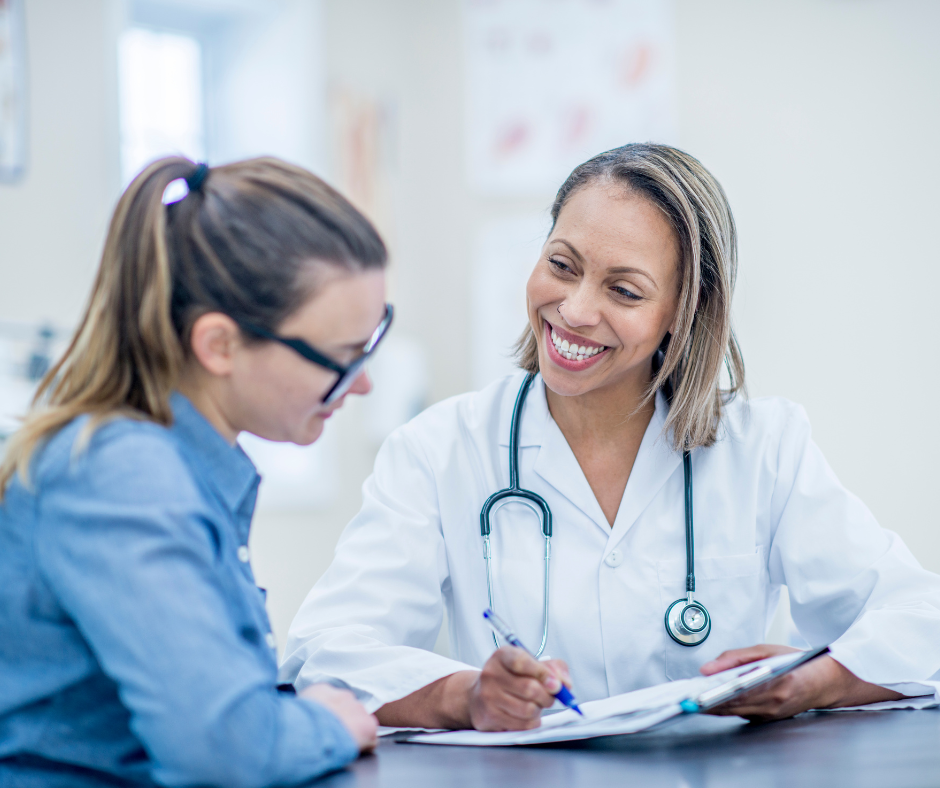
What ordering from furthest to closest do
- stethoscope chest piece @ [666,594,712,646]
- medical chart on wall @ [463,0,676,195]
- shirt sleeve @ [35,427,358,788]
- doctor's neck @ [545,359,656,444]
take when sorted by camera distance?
medical chart on wall @ [463,0,676,195] < doctor's neck @ [545,359,656,444] < stethoscope chest piece @ [666,594,712,646] < shirt sleeve @ [35,427,358,788]

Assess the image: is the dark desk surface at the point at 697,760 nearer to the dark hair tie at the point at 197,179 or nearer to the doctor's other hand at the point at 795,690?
the doctor's other hand at the point at 795,690

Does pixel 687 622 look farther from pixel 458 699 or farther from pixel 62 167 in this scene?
pixel 62 167

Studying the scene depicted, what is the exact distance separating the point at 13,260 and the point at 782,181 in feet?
7.60

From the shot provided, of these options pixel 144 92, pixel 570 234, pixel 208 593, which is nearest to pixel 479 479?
pixel 570 234

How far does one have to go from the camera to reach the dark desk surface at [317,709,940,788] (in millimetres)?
783

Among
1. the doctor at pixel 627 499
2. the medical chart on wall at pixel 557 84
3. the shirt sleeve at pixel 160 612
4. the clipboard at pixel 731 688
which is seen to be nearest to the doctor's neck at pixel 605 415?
the doctor at pixel 627 499

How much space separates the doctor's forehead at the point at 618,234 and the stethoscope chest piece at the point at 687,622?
0.49 m

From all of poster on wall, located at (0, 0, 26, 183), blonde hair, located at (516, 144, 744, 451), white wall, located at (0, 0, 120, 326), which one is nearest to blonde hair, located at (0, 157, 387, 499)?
blonde hair, located at (516, 144, 744, 451)

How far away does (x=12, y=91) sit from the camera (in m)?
2.69

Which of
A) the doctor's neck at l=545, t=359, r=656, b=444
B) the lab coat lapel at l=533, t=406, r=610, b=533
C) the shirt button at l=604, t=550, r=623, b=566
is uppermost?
the doctor's neck at l=545, t=359, r=656, b=444

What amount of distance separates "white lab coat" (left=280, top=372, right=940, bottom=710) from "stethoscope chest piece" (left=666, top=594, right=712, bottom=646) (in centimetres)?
4

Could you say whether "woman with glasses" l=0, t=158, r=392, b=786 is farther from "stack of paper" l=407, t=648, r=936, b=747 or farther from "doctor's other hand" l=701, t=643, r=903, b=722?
"doctor's other hand" l=701, t=643, r=903, b=722

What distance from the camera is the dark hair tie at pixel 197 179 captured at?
34.2 inches

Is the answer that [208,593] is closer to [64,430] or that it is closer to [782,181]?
[64,430]
